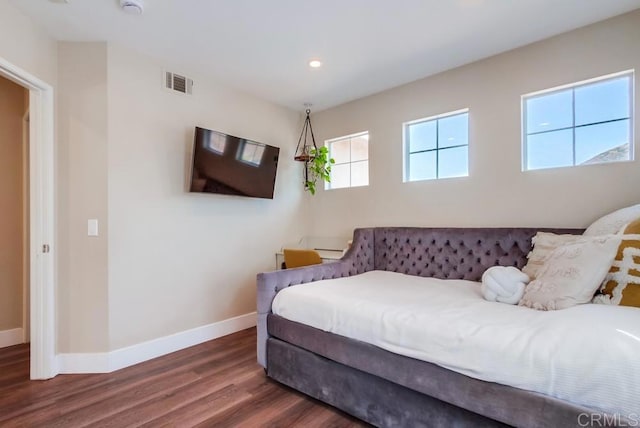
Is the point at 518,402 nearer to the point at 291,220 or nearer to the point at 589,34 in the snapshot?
the point at 589,34

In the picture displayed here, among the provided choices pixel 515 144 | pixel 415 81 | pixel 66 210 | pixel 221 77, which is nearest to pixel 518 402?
pixel 515 144

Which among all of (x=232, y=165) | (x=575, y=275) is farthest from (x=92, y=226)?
(x=575, y=275)

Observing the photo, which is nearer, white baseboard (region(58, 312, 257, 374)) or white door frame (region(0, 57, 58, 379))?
white door frame (region(0, 57, 58, 379))

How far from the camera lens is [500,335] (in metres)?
1.35

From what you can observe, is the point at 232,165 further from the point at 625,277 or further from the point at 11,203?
the point at 625,277

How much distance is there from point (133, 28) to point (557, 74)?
10.7 ft

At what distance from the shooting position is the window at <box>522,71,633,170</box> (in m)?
2.23

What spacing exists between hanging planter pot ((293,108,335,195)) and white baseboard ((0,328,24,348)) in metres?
3.30

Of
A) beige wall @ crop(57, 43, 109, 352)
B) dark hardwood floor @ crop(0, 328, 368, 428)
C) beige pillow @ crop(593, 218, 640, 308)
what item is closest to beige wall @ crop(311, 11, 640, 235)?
beige pillow @ crop(593, 218, 640, 308)

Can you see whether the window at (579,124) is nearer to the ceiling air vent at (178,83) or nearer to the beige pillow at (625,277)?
the beige pillow at (625,277)

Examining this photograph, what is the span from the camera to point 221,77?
3.12 m

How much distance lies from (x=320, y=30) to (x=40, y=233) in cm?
258

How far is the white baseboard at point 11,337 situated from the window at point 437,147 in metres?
4.12

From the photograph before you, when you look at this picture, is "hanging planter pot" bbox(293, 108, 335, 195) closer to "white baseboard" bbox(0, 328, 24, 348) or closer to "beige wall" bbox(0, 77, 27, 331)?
"beige wall" bbox(0, 77, 27, 331)
